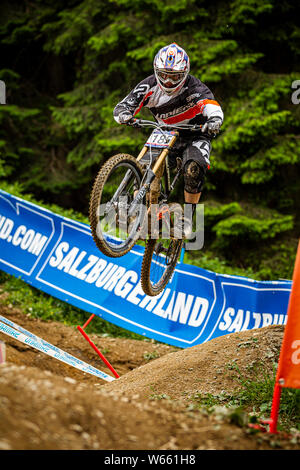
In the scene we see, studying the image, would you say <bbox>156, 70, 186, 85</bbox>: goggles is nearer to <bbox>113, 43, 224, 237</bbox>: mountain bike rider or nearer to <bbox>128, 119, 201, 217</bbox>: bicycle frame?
<bbox>113, 43, 224, 237</bbox>: mountain bike rider

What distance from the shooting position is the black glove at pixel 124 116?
18.8ft

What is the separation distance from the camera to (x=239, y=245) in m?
13.1

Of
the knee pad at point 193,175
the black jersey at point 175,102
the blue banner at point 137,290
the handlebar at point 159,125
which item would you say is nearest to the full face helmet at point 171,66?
the black jersey at point 175,102

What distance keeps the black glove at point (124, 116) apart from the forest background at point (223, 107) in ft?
17.7

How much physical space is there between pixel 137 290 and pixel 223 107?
5684mm

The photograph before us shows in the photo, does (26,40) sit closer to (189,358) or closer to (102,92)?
(102,92)

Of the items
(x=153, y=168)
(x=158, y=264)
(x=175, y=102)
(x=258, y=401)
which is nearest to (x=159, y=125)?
(x=175, y=102)

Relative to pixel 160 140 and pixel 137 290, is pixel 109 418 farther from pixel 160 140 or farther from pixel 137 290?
pixel 137 290

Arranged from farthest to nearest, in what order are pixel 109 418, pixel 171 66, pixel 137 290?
pixel 137 290 → pixel 171 66 → pixel 109 418

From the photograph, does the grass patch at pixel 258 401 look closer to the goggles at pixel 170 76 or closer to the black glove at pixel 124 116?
the black glove at pixel 124 116

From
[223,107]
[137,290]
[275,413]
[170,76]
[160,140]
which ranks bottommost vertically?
[275,413]

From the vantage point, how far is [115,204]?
5211mm

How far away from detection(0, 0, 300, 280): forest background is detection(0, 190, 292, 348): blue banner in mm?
2458

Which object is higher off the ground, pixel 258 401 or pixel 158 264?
pixel 158 264
